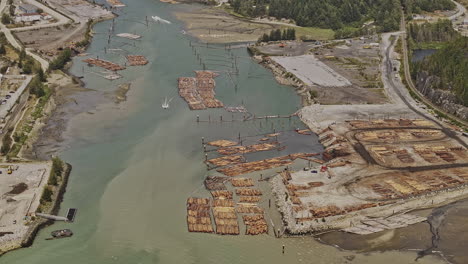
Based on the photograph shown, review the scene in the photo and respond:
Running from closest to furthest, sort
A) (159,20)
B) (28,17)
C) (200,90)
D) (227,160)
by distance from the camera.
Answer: (227,160) < (200,90) < (28,17) < (159,20)

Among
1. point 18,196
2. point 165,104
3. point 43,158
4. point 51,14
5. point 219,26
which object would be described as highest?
point 219,26

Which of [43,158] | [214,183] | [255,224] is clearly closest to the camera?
[255,224]

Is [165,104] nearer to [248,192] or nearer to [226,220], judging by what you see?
[248,192]

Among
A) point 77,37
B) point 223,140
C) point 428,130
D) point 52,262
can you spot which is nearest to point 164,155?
Answer: point 223,140

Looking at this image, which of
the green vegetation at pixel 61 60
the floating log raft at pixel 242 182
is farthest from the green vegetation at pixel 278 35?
the floating log raft at pixel 242 182

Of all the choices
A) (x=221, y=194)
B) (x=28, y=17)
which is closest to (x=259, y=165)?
(x=221, y=194)

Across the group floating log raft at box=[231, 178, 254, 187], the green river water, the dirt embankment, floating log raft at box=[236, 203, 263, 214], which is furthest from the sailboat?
the dirt embankment

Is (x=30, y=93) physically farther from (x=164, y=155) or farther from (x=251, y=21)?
(x=251, y=21)
